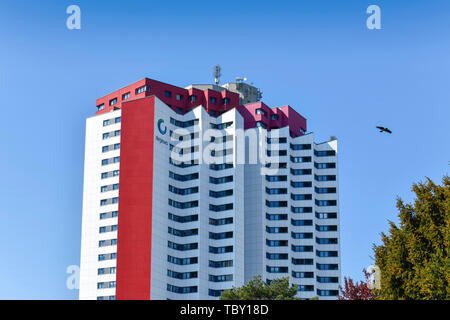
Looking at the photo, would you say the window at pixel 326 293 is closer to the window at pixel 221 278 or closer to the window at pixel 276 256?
the window at pixel 276 256

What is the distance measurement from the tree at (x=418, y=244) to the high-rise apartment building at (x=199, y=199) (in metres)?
99.2

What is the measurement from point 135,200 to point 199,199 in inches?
631

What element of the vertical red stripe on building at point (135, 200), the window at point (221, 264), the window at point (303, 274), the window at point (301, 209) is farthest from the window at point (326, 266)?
the vertical red stripe on building at point (135, 200)

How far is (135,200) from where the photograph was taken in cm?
14188

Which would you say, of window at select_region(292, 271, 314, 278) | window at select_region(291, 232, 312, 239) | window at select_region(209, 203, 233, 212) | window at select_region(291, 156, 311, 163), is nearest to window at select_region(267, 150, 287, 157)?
window at select_region(291, 156, 311, 163)

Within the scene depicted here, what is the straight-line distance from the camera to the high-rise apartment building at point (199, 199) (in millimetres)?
142250

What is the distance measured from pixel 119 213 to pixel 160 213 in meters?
8.62

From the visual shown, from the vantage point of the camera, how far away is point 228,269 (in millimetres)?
147375

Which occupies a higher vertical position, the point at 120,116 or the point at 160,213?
the point at 120,116

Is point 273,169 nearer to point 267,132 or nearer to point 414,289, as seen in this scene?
point 267,132

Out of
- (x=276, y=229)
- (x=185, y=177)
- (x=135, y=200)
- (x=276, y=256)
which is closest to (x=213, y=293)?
(x=276, y=256)

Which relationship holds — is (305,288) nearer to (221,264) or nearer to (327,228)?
(327,228)
